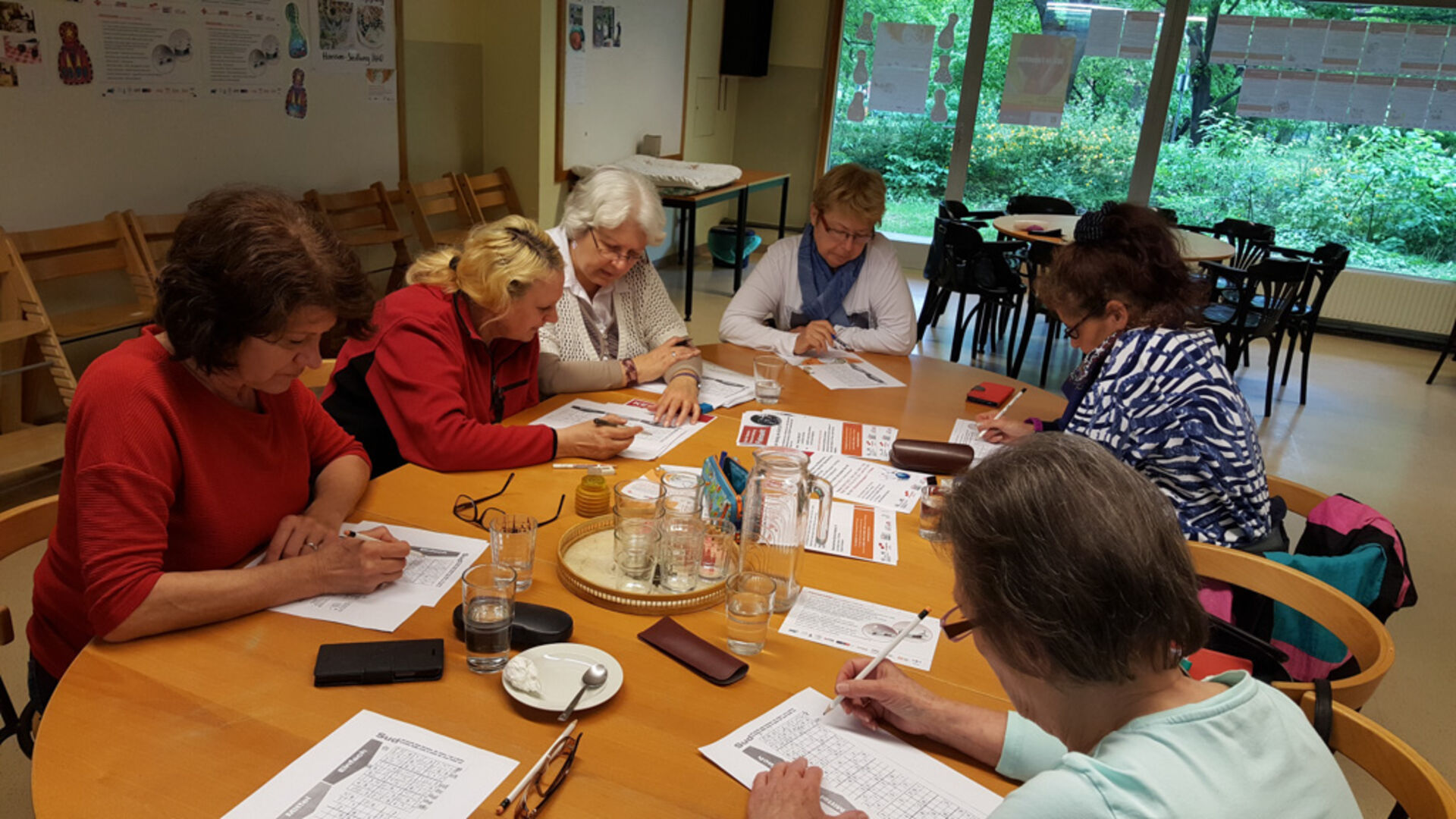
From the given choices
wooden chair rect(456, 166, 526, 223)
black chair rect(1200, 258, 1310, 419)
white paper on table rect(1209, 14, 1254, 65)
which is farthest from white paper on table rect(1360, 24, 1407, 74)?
wooden chair rect(456, 166, 526, 223)

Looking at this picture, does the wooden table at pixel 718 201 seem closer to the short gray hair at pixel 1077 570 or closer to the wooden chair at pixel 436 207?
the wooden chair at pixel 436 207

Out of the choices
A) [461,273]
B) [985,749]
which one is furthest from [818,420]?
[985,749]

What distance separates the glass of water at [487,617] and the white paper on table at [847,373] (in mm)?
1641

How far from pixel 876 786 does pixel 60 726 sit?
3.36 feet

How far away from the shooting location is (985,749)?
4.21 ft

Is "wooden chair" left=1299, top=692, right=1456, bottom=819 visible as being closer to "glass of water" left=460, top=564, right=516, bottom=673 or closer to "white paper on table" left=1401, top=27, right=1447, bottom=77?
"glass of water" left=460, top=564, right=516, bottom=673

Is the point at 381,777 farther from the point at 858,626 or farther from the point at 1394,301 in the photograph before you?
the point at 1394,301

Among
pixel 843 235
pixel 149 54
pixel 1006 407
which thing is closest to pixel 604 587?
pixel 1006 407

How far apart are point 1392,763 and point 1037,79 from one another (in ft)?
26.1

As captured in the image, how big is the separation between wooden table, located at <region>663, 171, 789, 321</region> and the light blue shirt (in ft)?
16.0

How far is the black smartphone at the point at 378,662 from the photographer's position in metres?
1.34

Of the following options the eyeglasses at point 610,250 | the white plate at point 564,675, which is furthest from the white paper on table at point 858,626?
the eyeglasses at point 610,250

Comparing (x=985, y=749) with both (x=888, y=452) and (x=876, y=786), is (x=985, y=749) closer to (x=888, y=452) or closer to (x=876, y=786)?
(x=876, y=786)

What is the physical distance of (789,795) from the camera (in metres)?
1.15
